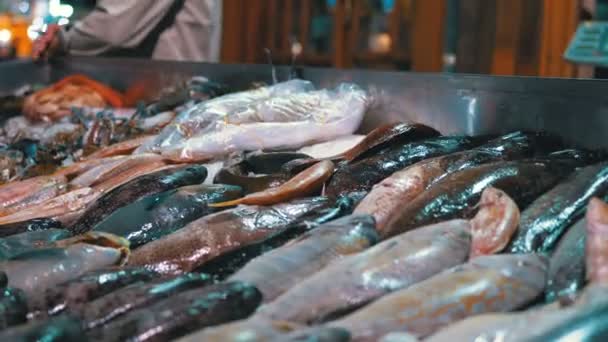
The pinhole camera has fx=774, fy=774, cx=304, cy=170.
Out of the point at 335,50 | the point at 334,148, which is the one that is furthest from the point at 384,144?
the point at 335,50

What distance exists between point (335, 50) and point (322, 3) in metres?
0.68

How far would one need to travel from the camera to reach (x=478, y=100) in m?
3.16

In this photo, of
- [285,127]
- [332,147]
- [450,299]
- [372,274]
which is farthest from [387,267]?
[285,127]

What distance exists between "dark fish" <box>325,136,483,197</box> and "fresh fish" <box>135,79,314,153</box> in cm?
119

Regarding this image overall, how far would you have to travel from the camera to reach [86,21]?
6543 mm

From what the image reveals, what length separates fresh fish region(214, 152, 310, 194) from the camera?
281 centimetres

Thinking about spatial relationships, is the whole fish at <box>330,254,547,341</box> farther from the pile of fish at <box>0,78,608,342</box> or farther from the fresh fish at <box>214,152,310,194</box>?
the fresh fish at <box>214,152,310,194</box>

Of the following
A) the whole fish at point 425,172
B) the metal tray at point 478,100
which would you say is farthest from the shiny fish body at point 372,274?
the metal tray at point 478,100

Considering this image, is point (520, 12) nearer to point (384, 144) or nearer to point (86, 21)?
point (86, 21)

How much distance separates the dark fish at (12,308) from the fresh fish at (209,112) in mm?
1753

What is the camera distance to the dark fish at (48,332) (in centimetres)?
158

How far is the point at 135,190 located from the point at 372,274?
131cm

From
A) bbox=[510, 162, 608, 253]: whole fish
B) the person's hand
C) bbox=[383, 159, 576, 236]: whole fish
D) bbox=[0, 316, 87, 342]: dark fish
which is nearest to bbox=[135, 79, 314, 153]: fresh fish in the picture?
bbox=[383, 159, 576, 236]: whole fish

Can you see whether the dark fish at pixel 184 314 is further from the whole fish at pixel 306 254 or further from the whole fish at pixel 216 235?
the whole fish at pixel 216 235
